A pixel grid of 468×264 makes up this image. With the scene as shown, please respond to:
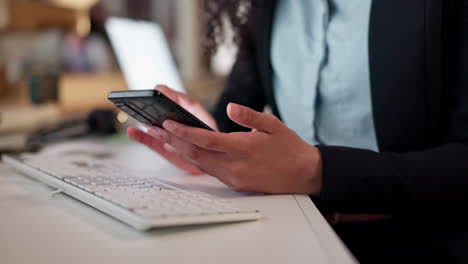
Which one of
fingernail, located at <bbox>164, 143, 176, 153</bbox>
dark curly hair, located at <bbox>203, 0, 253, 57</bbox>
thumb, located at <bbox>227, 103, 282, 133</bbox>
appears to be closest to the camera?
thumb, located at <bbox>227, 103, 282, 133</bbox>

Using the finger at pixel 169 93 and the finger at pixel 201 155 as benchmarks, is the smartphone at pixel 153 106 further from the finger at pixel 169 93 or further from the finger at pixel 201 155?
the finger at pixel 169 93

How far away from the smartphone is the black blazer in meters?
0.16

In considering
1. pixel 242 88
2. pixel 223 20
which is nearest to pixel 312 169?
pixel 242 88

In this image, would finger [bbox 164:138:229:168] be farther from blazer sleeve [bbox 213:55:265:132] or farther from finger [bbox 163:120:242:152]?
blazer sleeve [bbox 213:55:265:132]

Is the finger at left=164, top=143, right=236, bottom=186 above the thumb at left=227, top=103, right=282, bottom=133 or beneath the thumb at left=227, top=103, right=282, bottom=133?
beneath

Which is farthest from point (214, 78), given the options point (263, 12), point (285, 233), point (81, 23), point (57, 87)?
point (285, 233)

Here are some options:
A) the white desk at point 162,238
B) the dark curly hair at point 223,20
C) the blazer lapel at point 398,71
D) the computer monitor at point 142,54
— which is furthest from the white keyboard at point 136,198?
the computer monitor at point 142,54

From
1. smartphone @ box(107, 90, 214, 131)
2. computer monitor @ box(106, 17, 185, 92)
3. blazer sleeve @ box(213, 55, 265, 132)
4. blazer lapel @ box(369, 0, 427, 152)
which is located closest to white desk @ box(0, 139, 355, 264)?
smartphone @ box(107, 90, 214, 131)

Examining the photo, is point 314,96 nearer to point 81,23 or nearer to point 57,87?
point 57,87

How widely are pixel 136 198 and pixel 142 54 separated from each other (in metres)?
0.89

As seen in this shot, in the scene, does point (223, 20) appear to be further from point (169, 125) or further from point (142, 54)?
point (169, 125)

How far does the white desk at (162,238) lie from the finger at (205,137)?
0.07 m

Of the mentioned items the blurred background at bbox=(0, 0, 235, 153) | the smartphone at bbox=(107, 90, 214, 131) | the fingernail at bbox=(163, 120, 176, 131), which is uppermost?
the smartphone at bbox=(107, 90, 214, 131)

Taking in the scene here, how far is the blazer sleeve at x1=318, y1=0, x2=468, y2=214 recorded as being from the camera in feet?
1.73
